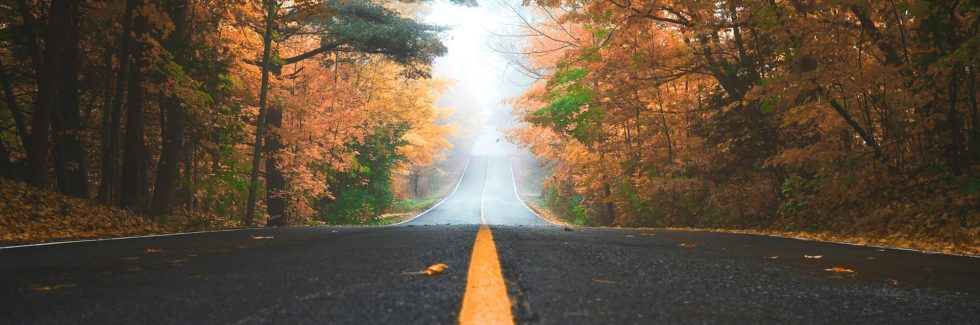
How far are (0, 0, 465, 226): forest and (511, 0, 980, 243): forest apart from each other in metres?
6.68

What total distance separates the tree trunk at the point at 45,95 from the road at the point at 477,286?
689 cm

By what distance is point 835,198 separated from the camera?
10102 millimetres

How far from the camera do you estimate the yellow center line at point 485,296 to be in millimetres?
1930

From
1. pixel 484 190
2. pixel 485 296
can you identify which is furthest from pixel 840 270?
pixel 484 190

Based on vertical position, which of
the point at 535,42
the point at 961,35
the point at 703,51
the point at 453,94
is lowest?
the point at 961,35

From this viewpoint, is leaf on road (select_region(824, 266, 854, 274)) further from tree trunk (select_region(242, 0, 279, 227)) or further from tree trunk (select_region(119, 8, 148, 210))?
tree trunk (select_region(242, 0, 279, 227))

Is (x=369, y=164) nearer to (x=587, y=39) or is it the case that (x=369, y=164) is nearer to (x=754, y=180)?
(x=587, y=39)

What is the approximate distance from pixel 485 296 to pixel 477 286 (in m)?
0.24

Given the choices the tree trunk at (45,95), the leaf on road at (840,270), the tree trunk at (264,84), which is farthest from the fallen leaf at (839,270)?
the tree trunk at (264,84)

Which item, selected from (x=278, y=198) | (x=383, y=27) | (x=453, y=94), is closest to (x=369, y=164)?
(x=278, y=198)

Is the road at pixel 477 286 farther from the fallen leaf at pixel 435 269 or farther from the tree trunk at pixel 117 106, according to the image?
the tree trunk at pixel 117 106

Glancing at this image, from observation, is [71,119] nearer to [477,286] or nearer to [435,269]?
[435,269]

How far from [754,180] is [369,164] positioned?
18.7 m

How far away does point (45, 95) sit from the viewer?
10.2 metres
